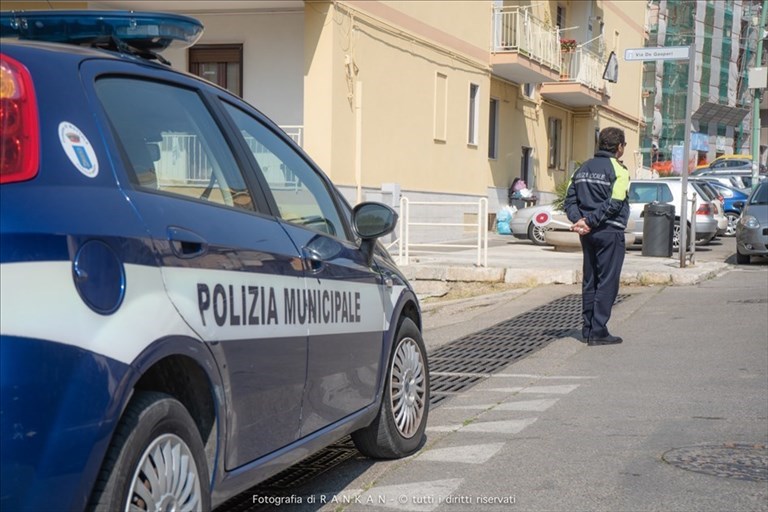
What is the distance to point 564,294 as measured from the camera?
44.8 feet

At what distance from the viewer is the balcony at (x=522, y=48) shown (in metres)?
26.1

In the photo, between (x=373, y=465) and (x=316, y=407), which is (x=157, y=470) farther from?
(x=373, y=465)

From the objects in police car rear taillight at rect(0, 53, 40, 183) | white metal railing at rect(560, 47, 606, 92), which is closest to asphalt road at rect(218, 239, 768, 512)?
police car rear taillight at rect(0, 53, 40, 183)

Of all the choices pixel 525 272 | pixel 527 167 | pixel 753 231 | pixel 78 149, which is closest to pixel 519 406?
pixel 78 149

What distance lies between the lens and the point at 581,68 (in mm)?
31531

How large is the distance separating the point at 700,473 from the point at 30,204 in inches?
147

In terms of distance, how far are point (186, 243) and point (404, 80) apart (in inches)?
727

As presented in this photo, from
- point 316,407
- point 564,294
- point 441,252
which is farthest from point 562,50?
point 316,407

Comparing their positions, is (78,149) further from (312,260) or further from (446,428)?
(446,428)

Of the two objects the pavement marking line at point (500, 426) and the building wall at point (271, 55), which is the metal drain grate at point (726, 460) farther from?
the building wall at point (271, 55)

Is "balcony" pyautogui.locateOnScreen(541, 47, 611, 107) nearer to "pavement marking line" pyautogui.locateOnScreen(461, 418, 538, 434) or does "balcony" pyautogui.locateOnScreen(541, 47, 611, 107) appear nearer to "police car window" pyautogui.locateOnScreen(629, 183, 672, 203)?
"police car window" pyautogui.locateOnScreen(629, 183, 672, 203)

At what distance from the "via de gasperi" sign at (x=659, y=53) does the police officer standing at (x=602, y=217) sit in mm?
6146

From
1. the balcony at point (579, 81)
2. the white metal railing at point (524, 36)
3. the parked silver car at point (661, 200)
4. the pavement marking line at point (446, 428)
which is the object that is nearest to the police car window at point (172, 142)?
the pavement marking line at point (446, 428)

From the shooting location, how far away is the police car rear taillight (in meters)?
2.66
